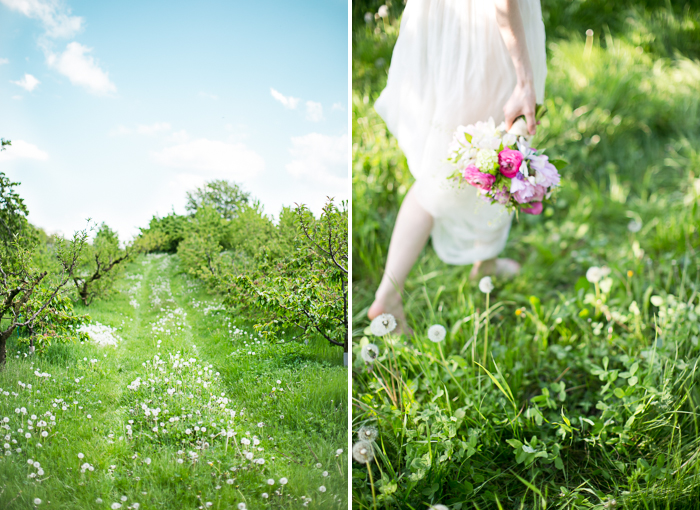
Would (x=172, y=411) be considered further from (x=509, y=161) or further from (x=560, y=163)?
(x=560, y=163)

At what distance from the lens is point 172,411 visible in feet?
4.22

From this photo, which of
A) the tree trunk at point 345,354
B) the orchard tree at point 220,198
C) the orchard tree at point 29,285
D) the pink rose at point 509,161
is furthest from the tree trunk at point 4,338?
the pink rose at point 509,161

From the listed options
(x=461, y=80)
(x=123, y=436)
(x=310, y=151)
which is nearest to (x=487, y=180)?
(x=461, y=80)

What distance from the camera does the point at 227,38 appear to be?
1.36 meters

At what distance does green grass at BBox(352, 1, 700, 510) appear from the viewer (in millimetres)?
1299

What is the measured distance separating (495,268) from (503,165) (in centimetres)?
94

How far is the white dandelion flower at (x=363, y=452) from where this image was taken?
49.8 inches

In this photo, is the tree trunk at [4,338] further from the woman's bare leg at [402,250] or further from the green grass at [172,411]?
the woman's bare leg at [402,250]

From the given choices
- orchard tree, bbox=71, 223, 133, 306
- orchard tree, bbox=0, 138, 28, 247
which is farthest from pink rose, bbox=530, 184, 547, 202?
orchard tree, bbox=0, 138, 28, 247

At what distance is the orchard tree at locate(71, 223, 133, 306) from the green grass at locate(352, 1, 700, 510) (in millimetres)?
894

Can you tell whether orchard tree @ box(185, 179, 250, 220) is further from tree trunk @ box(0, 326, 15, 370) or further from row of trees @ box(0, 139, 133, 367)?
tree trunk @ box(0, 326, 15, 370)

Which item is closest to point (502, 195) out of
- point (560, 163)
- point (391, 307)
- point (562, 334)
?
point (560, 163)

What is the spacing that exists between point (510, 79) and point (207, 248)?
3.80 feet

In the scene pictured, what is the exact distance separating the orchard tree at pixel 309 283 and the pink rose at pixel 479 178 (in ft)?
1.38
